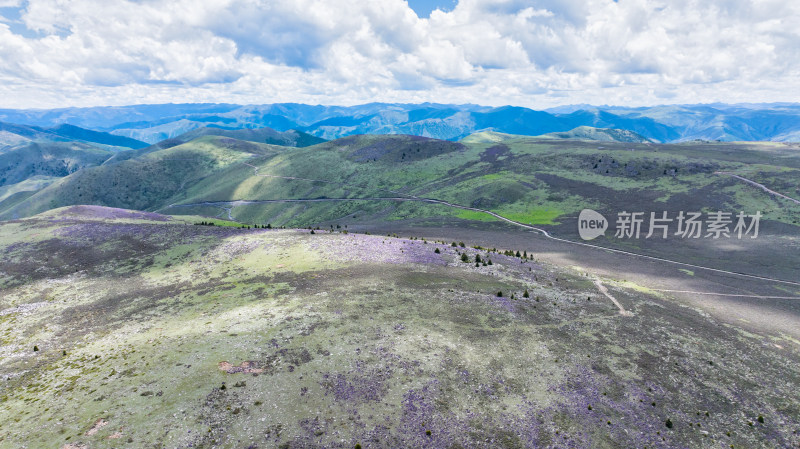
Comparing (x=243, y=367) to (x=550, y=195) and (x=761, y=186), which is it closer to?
(x=550, y=195)

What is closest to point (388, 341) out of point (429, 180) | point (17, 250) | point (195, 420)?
point (195, 420)

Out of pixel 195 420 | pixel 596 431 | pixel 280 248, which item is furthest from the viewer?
pixel 280 248

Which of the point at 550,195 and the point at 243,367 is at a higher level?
the point at 550,195

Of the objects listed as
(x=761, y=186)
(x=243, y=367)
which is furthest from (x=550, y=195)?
(x=243, y=367)

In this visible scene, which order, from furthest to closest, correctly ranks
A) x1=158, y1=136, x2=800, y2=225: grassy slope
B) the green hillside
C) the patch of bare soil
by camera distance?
x1=158, y1=136, x2=800, y2=225: grassy slope, the green hillside, the patch of bare soil

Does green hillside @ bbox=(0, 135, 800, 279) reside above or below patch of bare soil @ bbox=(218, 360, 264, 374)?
above

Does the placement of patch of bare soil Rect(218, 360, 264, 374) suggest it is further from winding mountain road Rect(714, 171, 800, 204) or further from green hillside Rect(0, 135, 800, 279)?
winding mountain road Rect(714, 171, 800, 204)

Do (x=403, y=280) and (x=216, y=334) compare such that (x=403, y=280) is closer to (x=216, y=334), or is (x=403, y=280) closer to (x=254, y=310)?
(x=254, y=310)

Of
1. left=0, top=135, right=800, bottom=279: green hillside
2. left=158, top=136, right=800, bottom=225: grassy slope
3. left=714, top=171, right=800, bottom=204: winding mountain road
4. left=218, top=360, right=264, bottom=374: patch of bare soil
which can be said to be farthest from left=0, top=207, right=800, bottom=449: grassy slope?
left=714, top=171, right=800, bottom=204: winding mountain road
